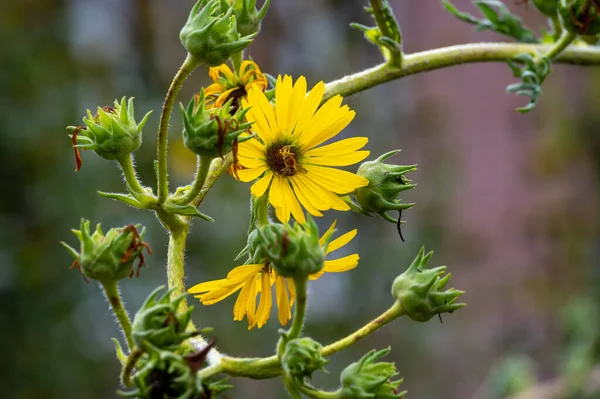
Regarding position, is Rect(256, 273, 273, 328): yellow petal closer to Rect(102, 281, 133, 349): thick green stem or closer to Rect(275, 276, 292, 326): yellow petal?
Rect(275, 276, 292, 326): yellow petal

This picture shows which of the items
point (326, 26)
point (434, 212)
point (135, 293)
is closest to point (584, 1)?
point (135, 293)

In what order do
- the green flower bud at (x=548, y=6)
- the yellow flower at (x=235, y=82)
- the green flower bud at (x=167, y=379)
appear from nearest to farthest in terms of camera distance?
the green flower bud at (x=167, y=379), the yellow flower at (x=235, y=82), the green flower bud at (x=548, y=6)

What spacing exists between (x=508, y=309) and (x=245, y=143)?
409 centimetres

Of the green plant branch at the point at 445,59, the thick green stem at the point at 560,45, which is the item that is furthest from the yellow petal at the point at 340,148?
the thick green stem at the point at 560,45

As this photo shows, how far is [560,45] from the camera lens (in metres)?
1.25

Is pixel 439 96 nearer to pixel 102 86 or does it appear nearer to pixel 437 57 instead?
pixel 102 86

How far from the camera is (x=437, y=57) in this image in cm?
119

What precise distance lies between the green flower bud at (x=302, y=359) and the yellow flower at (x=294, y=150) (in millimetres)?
163

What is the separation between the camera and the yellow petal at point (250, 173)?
35.2 inches

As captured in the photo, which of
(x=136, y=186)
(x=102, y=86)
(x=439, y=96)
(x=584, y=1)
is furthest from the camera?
(x=439, y=96)

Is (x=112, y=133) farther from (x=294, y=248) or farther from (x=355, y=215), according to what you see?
(x=355, y=215)

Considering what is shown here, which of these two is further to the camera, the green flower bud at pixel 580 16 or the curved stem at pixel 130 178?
the green flower bud at pixel 580 16

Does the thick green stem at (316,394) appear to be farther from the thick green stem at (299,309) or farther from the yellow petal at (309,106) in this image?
the yellow petal at (309,106)

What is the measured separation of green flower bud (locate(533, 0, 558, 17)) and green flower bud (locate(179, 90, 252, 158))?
0.72m
